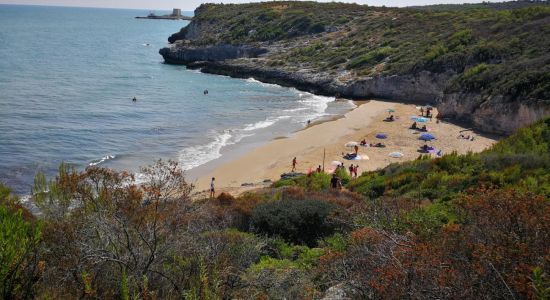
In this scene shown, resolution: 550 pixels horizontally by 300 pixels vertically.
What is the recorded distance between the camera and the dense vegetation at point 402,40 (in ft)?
121

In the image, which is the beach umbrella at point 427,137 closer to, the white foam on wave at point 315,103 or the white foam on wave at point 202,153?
the white foam on wave at point 315,103

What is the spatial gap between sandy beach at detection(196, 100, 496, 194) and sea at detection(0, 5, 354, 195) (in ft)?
4.64

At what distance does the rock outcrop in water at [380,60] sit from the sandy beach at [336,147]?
282 centimetres

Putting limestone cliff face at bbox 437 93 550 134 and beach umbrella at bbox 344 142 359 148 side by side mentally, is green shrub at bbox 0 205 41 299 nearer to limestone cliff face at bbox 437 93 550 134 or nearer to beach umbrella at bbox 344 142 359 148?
beach umbrella at bbox 344 142 359 148

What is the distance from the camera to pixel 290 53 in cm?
6700

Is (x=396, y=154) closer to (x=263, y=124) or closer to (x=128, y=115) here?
(x=263, y=124)

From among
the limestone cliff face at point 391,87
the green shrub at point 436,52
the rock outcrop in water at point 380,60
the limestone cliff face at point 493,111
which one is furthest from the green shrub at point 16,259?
the green shrub at point 436,52

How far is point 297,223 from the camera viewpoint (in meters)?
12.1

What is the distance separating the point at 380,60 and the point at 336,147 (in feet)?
87.5

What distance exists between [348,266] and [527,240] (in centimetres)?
231

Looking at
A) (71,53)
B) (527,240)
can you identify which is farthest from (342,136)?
(71,53)

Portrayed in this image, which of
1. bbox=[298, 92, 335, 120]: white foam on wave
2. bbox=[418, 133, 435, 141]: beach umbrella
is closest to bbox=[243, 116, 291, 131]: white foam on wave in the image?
bbox=[298, 92, 335, 120]: white foam on wave

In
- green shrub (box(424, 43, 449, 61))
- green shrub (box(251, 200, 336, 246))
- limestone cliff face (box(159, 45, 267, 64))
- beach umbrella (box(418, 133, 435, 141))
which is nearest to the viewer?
green shrub (box(251, 200, 336, 246))

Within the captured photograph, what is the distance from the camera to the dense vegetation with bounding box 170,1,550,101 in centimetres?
3675
